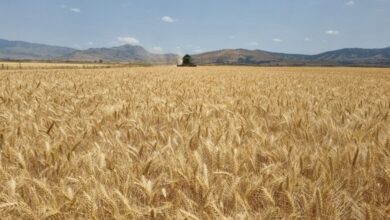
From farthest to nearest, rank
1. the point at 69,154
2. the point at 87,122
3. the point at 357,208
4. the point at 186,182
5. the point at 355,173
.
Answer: the point at 87,122 → the point at 69,154 → the point at 355,173 → the point at 186,182 → the point at 357,208

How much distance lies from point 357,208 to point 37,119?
11.6 feet

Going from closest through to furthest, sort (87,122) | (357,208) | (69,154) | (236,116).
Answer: (357,208) < (69,154) < (87,122) < (236,116)

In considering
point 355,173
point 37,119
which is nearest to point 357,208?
point 355,173

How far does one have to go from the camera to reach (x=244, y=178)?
8.11 ft

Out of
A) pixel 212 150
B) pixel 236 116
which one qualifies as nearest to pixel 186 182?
pixel 212 150

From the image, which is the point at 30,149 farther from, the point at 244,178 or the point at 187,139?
the point at 244,178

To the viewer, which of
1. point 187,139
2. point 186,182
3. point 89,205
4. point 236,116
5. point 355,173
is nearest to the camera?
point 89,205

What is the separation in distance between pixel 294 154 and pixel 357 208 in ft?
2.90

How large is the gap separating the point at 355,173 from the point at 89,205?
1728mm

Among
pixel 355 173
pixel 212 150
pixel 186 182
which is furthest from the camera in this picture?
pixel 212 150

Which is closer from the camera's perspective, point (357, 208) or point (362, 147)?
point (357, 208)

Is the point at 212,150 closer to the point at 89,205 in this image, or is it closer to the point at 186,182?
the point at 186,182

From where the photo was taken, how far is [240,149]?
3.09m

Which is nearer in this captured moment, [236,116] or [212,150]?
[212,150]
